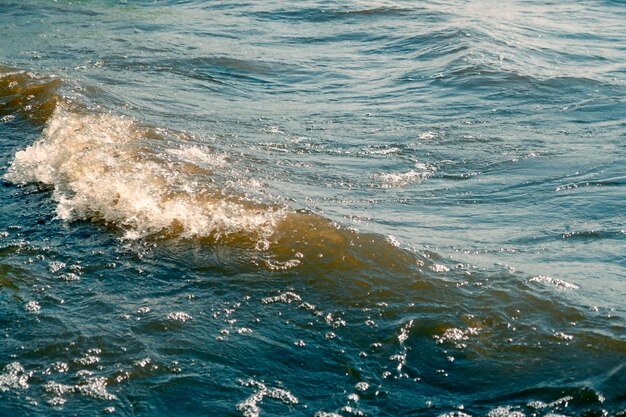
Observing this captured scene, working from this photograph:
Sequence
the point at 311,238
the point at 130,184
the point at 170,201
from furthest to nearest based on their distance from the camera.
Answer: the point at 130,184, the point at 170,201, the point at 311,238

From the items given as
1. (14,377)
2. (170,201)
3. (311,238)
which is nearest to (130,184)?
(170,201)

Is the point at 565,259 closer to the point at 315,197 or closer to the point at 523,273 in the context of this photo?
the point at 523,273

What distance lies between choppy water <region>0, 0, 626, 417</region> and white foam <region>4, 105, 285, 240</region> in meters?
0.03

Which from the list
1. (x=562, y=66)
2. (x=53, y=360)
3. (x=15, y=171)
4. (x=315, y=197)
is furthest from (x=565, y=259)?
(x=562, y=66)

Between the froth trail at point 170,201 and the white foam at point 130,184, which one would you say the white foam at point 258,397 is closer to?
the froth trail at point 170,201

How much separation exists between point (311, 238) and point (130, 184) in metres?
1.92

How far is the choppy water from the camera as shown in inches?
189

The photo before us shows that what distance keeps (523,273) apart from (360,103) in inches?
238

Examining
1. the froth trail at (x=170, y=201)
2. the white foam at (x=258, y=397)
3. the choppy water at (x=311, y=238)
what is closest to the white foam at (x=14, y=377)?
the choppy water at (x=311, y=238)

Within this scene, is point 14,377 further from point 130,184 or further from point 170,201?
point 130,184

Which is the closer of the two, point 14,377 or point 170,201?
point 14,377

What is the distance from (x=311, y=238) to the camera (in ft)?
22.0

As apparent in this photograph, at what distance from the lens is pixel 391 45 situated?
15.8m

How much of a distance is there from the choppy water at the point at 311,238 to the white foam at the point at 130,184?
0.09 feet
